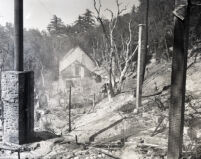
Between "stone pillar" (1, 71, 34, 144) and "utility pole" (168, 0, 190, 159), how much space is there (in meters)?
5.94

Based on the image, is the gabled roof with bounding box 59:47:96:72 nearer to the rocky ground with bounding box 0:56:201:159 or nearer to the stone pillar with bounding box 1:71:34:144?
the rocky ground with bounding box 0:56:201:159

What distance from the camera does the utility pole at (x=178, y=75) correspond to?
696 centimetres

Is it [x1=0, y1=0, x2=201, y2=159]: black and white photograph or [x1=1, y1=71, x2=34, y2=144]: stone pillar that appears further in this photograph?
[x1=1, y1=71, x2=34, y2=144]: stone pillar

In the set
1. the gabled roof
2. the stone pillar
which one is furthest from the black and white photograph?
the gabled roof

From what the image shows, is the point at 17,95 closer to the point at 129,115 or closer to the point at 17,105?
the point at 17,105

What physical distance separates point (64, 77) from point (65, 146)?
3448 centimetres

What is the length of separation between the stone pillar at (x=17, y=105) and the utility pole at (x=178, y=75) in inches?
234

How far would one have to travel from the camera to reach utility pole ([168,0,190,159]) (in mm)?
6961

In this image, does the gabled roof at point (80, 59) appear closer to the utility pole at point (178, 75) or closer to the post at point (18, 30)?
the post at point (18, 30)

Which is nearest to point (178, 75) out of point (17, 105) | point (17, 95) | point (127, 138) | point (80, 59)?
point (127, 138)

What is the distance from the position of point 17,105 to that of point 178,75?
21.0ft

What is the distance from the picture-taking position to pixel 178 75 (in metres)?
7.14

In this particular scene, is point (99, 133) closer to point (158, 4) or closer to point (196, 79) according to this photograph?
point (196, 79)

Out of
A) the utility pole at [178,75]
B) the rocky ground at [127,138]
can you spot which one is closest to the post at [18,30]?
the rocky ground at [127,138]
